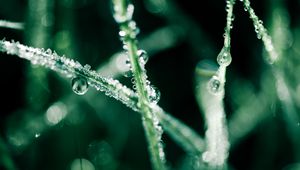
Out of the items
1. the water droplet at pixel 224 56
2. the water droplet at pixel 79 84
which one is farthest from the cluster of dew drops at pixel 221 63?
the water droplet at pixel 79 84

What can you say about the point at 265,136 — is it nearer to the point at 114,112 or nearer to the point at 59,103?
the point at 114,112

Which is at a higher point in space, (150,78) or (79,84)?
(150,78)

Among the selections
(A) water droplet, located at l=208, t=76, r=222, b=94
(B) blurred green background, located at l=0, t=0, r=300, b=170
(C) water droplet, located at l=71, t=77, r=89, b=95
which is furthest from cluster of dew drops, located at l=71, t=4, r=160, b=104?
(B) blurred green background, located at l=0, t=0, r=300, b=170

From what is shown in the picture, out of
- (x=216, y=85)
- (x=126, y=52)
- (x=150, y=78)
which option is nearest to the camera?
(x=126, y=52)

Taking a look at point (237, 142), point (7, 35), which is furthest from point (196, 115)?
point (7, 35)

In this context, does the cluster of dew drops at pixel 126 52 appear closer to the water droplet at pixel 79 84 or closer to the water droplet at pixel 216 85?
the water droplet at pixel 79 84

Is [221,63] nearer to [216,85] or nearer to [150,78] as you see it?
[216,85]

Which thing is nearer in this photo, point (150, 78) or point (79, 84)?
point (79, 84)

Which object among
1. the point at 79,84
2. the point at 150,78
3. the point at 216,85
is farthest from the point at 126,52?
the point at 150,78

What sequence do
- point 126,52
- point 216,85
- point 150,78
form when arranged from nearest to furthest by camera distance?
1. point 126,52
2. point 216,85
3. point 150,78
